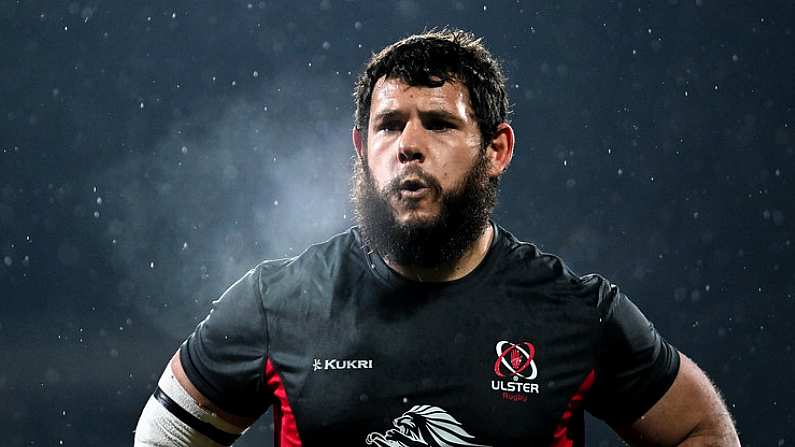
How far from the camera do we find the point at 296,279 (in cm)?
270

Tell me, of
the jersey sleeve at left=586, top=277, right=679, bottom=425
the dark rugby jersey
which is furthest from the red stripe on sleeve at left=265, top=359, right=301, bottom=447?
the jersey sleeve at left=586, top=277, right=679, bottom=425

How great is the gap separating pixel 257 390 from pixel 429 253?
0.55 meters

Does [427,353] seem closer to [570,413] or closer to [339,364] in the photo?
[339,364]

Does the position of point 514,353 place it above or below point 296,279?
below

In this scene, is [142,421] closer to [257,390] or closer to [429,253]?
[257,390]

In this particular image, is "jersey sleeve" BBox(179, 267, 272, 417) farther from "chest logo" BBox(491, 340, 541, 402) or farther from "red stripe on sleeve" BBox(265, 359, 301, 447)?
"chest logo" BBox(491, 340, 541, 402)

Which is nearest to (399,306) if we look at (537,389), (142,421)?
(537,389)

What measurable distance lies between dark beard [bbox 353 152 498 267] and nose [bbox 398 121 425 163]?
0.09 feet

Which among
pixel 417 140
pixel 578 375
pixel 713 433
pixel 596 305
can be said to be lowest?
pixel 713 433

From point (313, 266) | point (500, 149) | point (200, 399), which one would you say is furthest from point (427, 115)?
point (200, 399)

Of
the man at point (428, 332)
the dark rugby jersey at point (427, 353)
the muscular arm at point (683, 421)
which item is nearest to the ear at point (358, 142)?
the man at point (428, 332)

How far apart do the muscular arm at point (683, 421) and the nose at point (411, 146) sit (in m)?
0.87

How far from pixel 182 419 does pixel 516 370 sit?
2.83ft

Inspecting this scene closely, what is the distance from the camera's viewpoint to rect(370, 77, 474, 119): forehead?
2578 mm
